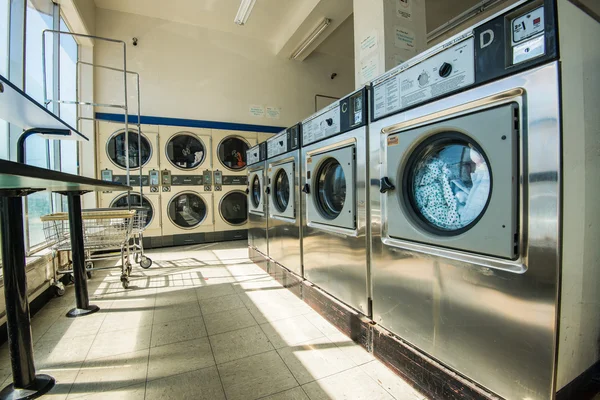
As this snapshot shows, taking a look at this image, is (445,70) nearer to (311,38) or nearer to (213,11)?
(311,38)

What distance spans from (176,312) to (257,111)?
424 cm

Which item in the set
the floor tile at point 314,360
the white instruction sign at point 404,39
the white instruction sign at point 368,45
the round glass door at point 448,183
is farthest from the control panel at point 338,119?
the floor tile at point 314,360

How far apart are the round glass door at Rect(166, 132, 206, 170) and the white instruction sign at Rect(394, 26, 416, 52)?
11.5 ft

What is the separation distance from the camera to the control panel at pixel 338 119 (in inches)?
55.8

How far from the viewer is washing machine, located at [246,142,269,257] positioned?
276cm

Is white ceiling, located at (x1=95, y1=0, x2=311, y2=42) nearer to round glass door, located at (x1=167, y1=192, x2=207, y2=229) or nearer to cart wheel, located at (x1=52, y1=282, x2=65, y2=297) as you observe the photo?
round glass door, located at (x1=167, y1=192, x2=207, y2=229)

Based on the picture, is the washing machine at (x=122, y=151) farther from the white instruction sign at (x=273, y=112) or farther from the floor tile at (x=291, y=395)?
the floor tile at (x=291, y=395)

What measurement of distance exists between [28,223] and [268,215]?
1.96 m

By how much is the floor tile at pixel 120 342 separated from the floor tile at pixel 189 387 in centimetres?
38

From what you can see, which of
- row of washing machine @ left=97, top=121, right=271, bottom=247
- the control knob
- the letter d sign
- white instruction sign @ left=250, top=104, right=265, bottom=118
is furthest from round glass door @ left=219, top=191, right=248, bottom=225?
Result: the letter d sign

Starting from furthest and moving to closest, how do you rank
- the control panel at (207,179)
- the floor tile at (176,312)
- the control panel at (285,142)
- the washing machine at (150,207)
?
the control panel at (207,179)
the washing machine at (150,207)
the control panel at (285,142)
the floor tile at (176,312)

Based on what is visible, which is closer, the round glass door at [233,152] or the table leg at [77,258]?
the table leg at [77,258]

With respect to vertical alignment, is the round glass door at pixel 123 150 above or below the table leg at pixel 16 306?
above

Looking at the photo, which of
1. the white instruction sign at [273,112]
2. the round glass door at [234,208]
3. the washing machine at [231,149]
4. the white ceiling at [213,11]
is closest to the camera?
the white ceiling at [213,11]
